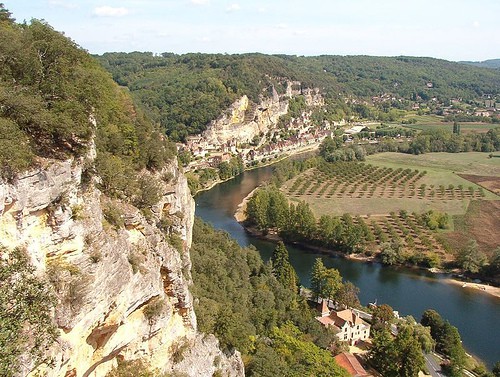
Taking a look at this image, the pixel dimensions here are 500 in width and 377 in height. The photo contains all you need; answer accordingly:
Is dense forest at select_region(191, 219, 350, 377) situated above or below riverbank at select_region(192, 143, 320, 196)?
above

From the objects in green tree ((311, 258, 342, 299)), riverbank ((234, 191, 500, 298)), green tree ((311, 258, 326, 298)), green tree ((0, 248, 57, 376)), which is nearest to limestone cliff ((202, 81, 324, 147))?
riverbank ((234, 191, 500, 298))

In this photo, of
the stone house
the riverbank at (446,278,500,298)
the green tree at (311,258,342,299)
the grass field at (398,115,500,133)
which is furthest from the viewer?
the grass field at (398,115,500,133)

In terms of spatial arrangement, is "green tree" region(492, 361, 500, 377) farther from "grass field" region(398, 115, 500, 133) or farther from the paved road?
"grass field" region(398, 115, 500, 133)

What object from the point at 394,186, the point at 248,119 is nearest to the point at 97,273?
the point at 394,186

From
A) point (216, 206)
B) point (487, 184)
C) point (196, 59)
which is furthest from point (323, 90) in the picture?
point (216, 206)

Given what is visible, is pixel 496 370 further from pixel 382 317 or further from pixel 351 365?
pixel 351 365
